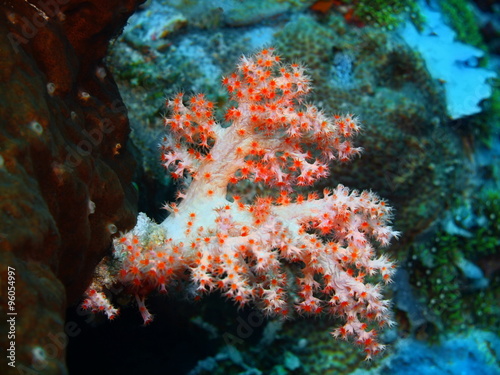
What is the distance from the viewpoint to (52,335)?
1449 millimetres

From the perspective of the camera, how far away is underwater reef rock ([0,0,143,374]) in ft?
4.68

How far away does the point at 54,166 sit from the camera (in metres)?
1.86

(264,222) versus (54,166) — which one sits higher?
(54,166)

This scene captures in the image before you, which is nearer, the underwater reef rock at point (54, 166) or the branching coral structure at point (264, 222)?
the underwater reef rock at point (54, 166)

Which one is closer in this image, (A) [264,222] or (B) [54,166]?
(B) [54,166]

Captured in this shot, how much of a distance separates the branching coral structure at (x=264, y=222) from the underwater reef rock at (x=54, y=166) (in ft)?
1.07

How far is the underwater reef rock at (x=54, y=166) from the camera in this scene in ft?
4.68

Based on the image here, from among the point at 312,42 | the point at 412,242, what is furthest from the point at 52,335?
the point at 412,242

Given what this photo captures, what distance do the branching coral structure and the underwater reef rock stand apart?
0.33m

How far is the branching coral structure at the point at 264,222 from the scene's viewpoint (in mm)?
2303

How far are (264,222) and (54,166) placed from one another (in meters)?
1.19

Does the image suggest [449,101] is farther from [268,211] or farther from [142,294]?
[142,294]

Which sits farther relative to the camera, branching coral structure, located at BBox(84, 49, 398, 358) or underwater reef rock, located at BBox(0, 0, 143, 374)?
branching coral structure, located at BBox(84, 49, 398, 358)

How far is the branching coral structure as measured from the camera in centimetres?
230
